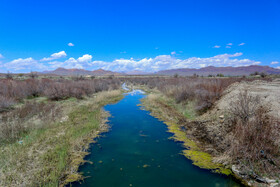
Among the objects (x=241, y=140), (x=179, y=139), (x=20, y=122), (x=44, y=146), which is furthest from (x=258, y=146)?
(x=20, y=122)

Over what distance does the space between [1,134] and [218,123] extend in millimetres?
11902

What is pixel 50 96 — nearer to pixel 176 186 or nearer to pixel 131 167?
pixel 131 167

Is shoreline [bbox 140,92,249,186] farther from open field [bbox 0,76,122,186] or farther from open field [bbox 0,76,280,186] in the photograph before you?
open field [bbox 0,76,122,186]

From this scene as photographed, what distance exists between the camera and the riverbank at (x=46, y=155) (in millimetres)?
4656

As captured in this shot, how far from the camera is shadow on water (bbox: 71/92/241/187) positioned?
5.12 m

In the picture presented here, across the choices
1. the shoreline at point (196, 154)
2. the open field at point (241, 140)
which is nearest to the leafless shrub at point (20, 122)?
the shoreline at point (196, 154)

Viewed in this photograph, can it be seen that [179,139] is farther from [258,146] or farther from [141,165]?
[258,146]

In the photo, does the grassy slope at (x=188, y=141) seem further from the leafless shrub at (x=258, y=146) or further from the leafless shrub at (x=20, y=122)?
the leafless shrub at (x=20, y=122)

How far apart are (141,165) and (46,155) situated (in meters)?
4.10

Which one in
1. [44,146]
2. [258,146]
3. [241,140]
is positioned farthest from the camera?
[44,146]

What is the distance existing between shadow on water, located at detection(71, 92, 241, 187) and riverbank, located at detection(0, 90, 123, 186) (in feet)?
1.82

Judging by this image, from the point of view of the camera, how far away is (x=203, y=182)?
16.9ft

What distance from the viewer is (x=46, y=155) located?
234 inches

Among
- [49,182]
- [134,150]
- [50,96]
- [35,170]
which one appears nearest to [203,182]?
[134,150]
